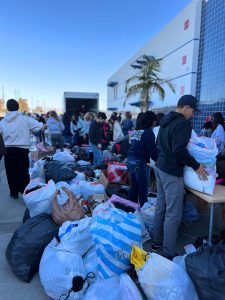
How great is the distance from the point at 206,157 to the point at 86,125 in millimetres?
7759

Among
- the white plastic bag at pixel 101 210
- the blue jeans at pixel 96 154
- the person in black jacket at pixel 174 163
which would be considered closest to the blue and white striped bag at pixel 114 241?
the white plastic bag at pixel 101 210

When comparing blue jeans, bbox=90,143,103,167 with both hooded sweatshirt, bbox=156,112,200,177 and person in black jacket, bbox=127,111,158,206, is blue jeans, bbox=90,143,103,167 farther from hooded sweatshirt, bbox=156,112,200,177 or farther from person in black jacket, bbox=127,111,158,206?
hooded sweatshirt, bbox=156,112,200,177

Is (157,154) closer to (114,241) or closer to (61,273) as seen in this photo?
(114,241)

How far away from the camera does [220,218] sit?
3619 mm

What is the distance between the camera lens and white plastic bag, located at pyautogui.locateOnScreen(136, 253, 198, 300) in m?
1.99

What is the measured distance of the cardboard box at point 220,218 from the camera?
11.7 feet

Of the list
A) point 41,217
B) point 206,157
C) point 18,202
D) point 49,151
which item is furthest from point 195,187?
point 49,151

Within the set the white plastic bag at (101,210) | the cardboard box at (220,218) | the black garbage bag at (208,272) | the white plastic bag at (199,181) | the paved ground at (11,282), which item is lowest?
the paved ground at (11,282)

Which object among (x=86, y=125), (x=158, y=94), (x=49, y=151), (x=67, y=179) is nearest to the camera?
(x=67, y=179)

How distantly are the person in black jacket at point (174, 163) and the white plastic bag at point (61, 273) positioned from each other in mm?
929

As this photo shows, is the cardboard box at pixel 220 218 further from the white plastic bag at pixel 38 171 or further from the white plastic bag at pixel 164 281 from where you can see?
the white plastic bag at pixel 38 171

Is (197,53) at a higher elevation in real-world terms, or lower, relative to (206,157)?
higher

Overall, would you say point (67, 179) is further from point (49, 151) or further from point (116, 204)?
point (49, 151)

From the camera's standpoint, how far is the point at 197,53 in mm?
10164
